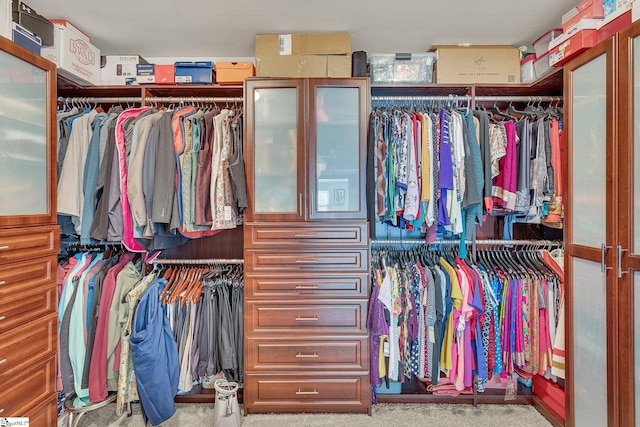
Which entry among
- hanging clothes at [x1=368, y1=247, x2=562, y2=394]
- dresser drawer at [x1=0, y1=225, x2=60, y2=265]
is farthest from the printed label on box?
dresser drawer at [x1=0, y1=225, x2=60, y2=265]

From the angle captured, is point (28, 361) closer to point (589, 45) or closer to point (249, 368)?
point (249, 368)

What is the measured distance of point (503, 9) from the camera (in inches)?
81.7

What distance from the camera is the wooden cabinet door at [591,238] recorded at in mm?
1431

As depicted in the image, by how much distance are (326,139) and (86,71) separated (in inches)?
63.5

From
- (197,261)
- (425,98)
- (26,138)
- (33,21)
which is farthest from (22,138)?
(425,98)

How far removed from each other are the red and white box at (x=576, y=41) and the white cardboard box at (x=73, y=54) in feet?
9.18

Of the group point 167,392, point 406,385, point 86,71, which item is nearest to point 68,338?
point 167,392

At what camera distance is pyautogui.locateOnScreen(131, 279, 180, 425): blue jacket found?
201 centimetres

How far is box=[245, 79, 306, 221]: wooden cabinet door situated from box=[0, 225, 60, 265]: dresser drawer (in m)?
0.99

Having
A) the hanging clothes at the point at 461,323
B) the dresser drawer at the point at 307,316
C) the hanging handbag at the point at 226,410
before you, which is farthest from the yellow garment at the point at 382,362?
the hanging handbag at the point at 226,410

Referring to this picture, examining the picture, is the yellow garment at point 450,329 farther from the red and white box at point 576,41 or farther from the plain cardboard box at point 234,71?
the plain cardboard box at point 234,71

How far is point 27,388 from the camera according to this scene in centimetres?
155

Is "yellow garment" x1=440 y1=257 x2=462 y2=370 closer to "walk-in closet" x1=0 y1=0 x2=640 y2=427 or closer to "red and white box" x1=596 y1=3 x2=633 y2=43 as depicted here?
"walk-in closet" x1=0 y1=0 x2=640 y2=427

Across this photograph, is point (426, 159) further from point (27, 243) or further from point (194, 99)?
point (27, 243)
